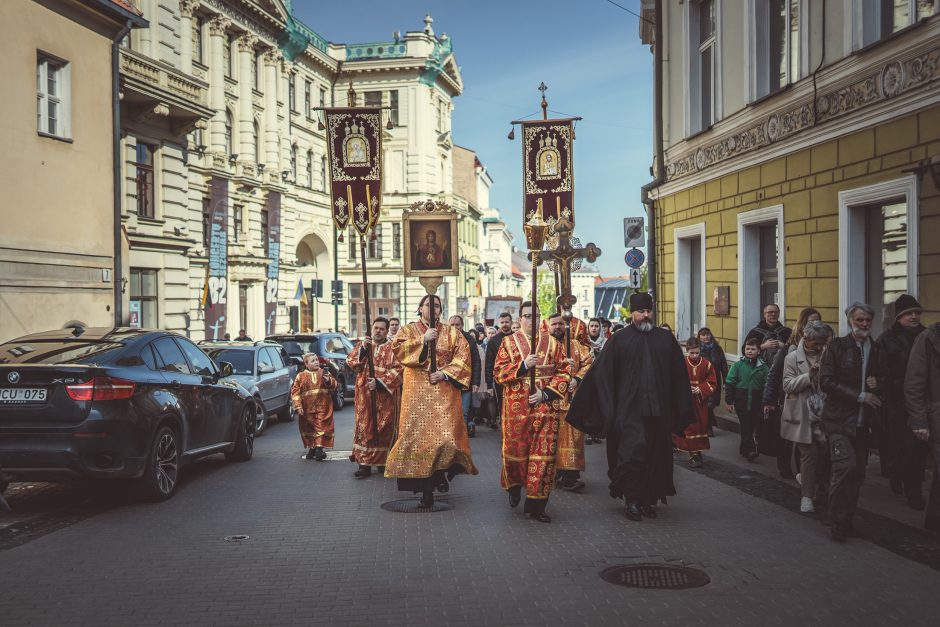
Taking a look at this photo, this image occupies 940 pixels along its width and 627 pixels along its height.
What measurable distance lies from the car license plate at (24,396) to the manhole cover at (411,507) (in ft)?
10.5

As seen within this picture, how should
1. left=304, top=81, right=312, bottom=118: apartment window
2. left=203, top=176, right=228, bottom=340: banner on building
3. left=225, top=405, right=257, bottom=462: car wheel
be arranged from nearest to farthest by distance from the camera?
left=225, top=405, right=257, bottom=462: car wheel
left=203, top=176, right=228, bottom=340: banner on building
left=304, top=81, right=312, bottom=118: apartment window

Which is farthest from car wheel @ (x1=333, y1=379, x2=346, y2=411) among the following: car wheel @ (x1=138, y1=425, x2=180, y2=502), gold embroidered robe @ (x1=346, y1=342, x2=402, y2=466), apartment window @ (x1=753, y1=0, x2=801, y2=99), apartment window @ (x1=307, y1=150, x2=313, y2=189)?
apartment window @ (x1=307, y1=150, x2=313, y2=189)

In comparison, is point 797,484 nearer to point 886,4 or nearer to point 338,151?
point 886,4

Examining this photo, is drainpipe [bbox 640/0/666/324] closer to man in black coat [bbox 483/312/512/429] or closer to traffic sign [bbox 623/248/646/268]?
traffic sign [bbox 623/248/646/268]

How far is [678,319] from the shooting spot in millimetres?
18062

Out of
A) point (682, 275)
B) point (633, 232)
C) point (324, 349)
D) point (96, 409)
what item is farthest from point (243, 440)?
point (682, 275)

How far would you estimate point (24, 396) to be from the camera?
8281 mm

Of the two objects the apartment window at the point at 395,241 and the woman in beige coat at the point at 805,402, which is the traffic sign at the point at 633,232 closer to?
the woman in beige coat at the point at 805,402

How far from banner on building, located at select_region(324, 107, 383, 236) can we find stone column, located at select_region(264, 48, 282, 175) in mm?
28388

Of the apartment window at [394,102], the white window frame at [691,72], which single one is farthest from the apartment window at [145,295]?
the apartment window at [394,102]

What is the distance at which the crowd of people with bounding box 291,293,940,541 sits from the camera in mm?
7375

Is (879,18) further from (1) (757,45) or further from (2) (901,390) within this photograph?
(2) (901,390)

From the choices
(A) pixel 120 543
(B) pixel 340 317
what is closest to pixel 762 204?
(A) pixel 120 543

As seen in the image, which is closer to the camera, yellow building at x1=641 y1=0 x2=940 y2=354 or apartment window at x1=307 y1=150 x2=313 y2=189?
yellow building at x1=641 y1=0 x2=940 y2=354
